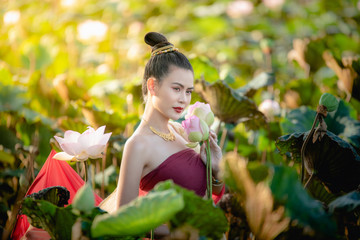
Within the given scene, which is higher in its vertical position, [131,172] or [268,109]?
[131,172]

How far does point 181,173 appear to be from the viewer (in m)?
0.86

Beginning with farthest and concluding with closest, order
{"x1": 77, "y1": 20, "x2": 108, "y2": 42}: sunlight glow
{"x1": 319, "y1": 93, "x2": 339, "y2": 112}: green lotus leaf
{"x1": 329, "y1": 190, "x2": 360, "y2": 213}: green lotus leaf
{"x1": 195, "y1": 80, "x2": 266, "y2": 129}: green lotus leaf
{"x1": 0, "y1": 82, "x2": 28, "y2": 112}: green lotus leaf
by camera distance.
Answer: {"x1": 77, "y1": 20, "x2": 108, "y2": 42}: sunlight glow, {"x1": 0, "y1": 82, "x2": 28, "y2": 112}: green lotus leaf, {"x1": 195, "y1": 80, "x2": 266, "y2": 129}: green lotus leaf, {"x1": 319, "y1": 93, "x2": 339, "y2": 112}: green lotus leaf, {"x1": 329, "y1": 190, "x2": 360, "y2": 213}: green lotus leaf

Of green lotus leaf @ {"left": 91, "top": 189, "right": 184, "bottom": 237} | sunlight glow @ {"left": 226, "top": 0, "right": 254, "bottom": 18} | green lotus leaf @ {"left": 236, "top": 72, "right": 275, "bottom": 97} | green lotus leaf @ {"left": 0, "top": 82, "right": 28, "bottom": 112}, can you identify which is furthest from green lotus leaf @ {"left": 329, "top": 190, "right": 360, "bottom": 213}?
sunlight glow @ {"left": 226, "top": 0, "right": 254, "bottom": 18}

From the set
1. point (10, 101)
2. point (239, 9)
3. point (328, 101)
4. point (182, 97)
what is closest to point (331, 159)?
point (328, 101)

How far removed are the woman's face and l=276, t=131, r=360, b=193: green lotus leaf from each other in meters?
0.25

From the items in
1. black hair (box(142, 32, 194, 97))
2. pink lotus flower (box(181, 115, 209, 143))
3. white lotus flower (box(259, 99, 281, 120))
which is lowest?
white lotus flower (box(259, 99, 281, 120))

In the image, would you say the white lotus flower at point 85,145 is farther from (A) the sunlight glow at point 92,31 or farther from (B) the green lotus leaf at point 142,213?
(A) the sunlight glow at point 92,31

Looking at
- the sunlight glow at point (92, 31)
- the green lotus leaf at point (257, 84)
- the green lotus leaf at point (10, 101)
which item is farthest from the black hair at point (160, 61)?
the sunlight glow at point (92, 31)

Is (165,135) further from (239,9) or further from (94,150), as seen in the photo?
(239,9)

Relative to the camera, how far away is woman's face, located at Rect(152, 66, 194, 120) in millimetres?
867

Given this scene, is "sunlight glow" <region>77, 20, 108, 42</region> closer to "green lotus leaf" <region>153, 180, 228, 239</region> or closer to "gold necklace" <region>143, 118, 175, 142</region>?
"gold necklace" <region>143, 118, 175, 142</region>

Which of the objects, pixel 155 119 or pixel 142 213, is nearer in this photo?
pixel 142 213

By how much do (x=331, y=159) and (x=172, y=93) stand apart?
39cm

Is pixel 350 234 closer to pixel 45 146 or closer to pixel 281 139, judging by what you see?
pixel 281 139
